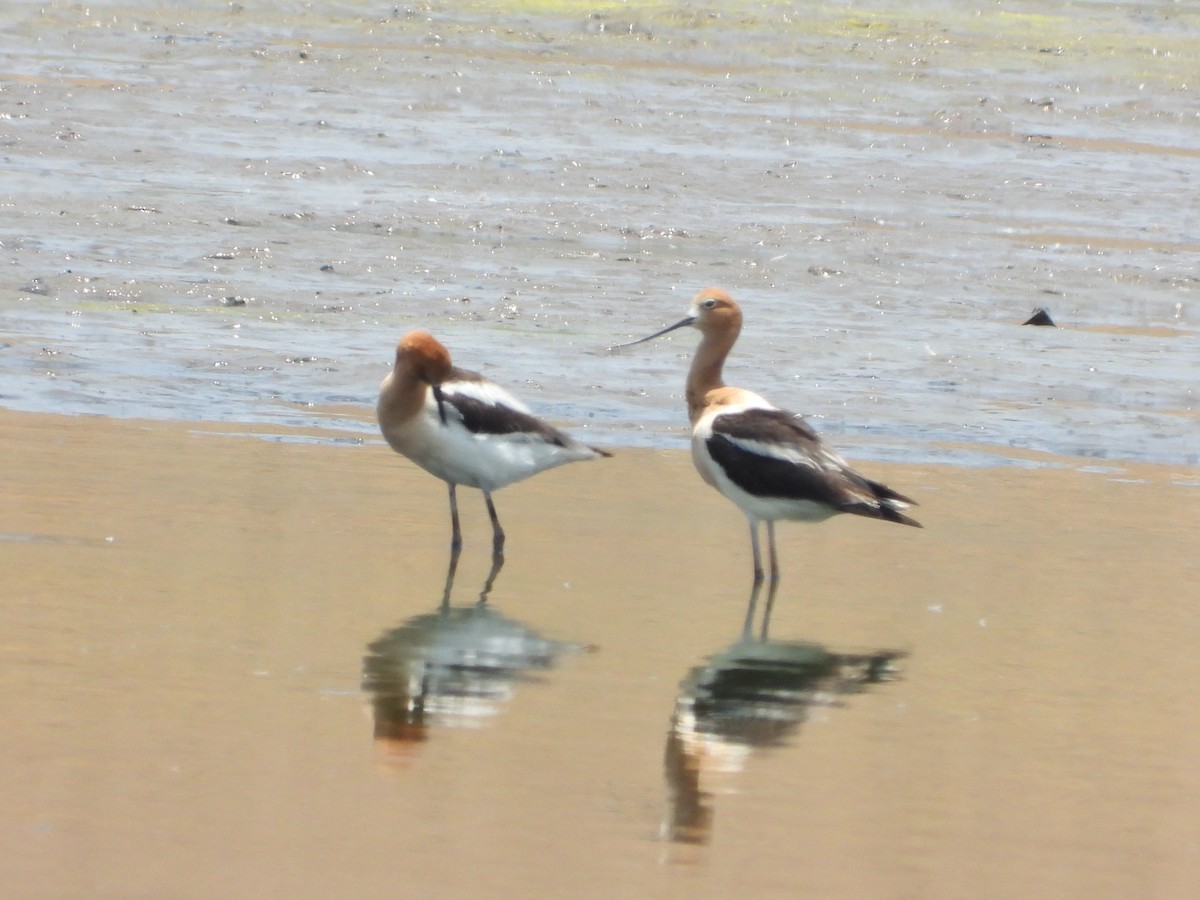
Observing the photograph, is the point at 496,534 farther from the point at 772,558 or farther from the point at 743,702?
the point at 743,702

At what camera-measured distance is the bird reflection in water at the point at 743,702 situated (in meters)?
4.86

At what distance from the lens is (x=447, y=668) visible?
231 inches

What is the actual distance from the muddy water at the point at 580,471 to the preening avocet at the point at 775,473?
215 millimetres

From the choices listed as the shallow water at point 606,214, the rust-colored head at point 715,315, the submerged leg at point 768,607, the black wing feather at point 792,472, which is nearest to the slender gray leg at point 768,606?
the submerged leg at point 768,607

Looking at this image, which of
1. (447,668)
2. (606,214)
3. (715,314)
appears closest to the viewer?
(447,668)

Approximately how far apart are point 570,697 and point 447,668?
423 millimetres

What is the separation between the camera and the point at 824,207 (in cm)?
1495

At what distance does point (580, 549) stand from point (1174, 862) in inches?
122

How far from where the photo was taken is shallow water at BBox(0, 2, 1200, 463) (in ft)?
34.6

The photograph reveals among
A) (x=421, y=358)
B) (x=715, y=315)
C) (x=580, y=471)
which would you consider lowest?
(x=580, y=471)

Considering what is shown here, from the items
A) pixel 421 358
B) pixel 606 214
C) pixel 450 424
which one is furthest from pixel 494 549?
pixel 606 214

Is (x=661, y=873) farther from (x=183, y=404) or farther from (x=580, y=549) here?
(x=183, y=404)

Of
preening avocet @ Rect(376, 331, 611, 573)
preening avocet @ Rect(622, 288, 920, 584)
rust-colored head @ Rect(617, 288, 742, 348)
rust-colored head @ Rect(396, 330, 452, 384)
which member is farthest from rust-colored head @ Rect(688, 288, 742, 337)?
rust-colored head @ Rect(396, 330, 452, 384)

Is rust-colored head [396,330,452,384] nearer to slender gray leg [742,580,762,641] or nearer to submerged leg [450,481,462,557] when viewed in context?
submerged leg [450,481,462,557]
